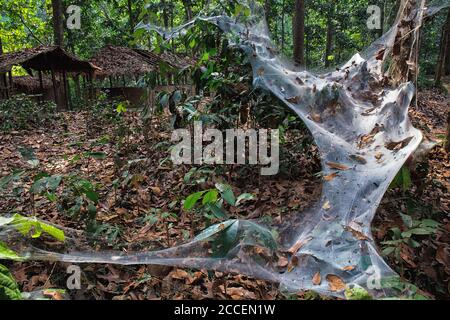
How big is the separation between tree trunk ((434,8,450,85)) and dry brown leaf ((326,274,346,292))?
11.5 meters

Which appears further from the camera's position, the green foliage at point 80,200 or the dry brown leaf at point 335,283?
the green foliage at point 80,200

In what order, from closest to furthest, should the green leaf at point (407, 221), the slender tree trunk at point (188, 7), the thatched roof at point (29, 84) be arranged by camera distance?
the green leaf at point (407, 221)
the slender tree trunk at point (188, 7)
the thatched roof at point (29, 84)

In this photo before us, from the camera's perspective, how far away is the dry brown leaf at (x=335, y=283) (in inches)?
72.9

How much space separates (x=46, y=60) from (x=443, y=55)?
43.2 feet

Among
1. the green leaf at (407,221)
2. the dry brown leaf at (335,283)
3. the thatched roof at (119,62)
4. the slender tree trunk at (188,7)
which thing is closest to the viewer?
the dry brown leaf at (335,283)

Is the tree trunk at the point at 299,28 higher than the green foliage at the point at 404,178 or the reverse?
higher

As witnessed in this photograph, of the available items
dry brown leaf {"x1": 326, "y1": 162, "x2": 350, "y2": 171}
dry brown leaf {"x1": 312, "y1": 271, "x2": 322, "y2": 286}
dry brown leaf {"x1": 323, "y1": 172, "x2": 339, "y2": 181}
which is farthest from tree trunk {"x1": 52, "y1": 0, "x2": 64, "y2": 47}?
dry brown leaf {"x1": 312, "y1": 271, "x2": 322, "y2": 286}

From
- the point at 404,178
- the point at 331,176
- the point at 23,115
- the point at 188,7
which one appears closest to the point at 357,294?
the point at 404,178

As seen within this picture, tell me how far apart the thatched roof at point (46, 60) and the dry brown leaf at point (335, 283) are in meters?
11.7

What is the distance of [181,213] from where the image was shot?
10.8 ft

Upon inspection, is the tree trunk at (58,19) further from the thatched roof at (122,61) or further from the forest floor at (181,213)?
the forest floor at (181,213)

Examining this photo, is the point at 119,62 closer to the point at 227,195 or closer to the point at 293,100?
the point at 293,100

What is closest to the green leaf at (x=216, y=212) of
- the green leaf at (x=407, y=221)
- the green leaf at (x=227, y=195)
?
the green leaf at (x=227, y=195)
